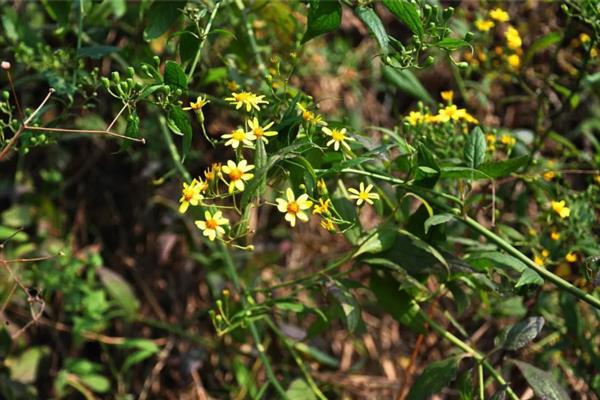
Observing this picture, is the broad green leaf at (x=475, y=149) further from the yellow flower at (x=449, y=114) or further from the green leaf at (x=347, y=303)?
the green leaf at (x=347, y=303)

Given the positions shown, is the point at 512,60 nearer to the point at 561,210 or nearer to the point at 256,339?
the point at 561,210

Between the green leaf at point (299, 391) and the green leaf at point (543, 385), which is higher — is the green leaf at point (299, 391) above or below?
below

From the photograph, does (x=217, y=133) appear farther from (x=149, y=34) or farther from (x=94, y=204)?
(x=149, y=34)

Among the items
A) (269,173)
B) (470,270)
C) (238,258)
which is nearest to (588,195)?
(470,270)

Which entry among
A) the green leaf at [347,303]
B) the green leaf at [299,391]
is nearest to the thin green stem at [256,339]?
the green leaf at [299,391]

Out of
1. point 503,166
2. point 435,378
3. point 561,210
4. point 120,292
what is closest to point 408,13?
point 503,166

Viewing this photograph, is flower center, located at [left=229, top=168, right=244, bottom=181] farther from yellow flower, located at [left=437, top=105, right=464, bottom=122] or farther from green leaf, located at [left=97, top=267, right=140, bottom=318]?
green leaf, located at [left=97, top=267, right=140, bottom=318]
